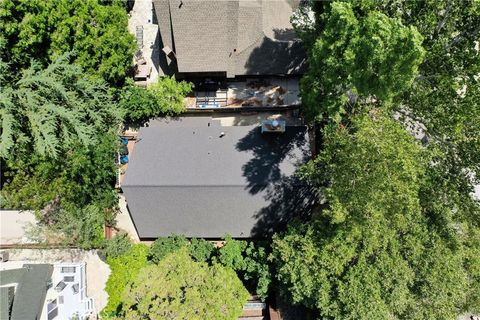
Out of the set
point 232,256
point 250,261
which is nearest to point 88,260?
point 232,256

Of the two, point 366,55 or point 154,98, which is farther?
point 154,98

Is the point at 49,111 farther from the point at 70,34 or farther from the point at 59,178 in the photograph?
the point at 70,34

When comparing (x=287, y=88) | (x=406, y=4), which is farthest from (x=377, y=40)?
(x=287, y=88)

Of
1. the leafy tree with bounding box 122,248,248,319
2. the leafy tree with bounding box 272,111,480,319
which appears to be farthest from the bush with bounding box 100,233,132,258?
the leafy tree with bounding box 272,111,480,319

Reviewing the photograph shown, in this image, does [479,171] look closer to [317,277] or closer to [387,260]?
[387,260]

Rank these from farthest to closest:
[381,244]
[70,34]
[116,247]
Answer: [116,247], [70,34], [381,244]

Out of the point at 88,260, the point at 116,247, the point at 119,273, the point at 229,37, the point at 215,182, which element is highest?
the point at 229,37
